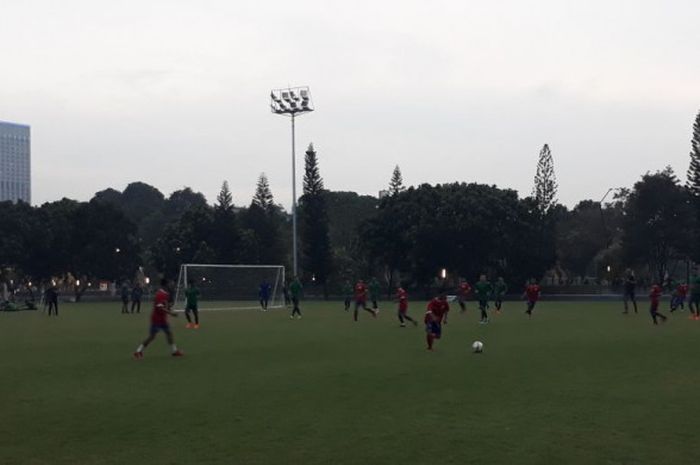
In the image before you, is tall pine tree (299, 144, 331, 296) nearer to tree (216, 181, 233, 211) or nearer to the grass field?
tree (216, 181, 233, 211)

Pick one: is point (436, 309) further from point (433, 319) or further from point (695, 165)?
point (695, 165)

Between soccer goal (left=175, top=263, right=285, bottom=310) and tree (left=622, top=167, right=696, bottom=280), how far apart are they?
3785 centimetres

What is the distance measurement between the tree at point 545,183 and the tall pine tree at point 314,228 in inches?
913

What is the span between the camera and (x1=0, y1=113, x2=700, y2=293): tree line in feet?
259

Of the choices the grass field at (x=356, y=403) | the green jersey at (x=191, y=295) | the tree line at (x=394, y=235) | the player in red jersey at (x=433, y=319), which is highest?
the tree line at (x=394, y=235)

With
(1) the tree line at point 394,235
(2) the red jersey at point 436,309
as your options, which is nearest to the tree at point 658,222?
(1) the tree line at point 394,235

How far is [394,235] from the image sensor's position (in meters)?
82.1

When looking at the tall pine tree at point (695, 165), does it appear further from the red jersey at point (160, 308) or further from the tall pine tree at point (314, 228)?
the red jersey at point (160, 308)

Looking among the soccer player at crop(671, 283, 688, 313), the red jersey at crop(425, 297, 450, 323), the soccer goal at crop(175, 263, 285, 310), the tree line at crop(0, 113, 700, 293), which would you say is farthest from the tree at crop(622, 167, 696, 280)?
the red jersey at crop(425, 297, 450, 323)

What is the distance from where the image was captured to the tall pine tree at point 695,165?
78.5m

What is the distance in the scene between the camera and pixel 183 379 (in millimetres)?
16594

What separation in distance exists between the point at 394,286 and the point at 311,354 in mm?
71624

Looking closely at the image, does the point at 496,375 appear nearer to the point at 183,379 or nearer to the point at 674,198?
the point at 183,379

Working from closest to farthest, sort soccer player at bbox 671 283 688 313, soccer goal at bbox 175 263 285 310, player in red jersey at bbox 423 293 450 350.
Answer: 1. player in red jersey at bbox 423 293 450 350
2. soccer player at bbox 671 283 688 313
3. soccer goal at bbox 175 263 285 310
